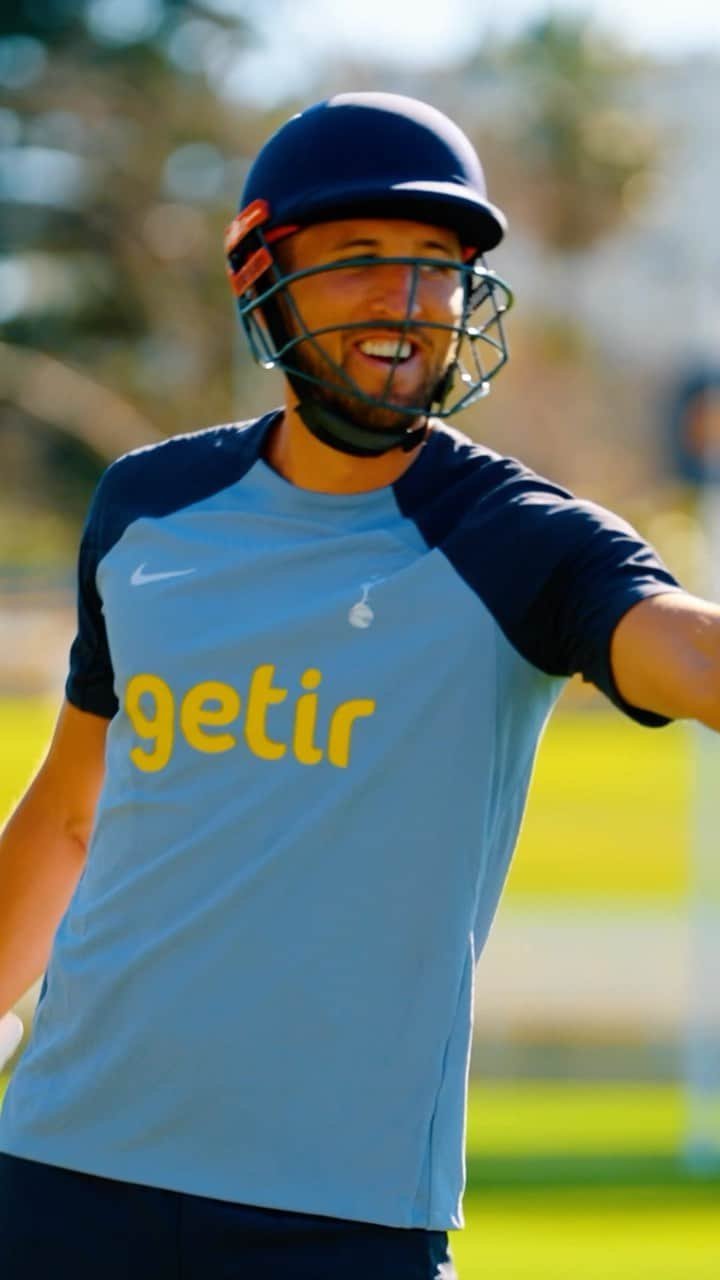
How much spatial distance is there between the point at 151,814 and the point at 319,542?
13.5 inches

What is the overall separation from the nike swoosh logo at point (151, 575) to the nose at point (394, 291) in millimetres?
353

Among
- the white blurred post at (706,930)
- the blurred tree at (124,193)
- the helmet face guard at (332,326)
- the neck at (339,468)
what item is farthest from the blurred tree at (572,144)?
the neck at (339,468)

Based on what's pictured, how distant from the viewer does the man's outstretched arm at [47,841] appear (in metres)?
2.96

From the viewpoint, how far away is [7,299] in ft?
121

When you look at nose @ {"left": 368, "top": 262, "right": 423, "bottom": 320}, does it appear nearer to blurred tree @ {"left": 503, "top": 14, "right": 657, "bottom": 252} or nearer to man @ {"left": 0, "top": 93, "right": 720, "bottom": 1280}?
man @ {"left": 0, "top": 93, "right": 720, "bottom": 1280}

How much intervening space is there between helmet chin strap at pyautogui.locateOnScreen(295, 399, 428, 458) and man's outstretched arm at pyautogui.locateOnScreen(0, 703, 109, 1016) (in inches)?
19.4

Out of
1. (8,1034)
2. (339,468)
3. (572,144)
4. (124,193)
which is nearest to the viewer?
(339,468)

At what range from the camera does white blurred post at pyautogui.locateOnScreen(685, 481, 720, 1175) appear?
26.0 feet

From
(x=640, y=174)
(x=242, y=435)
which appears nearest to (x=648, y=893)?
(x=242, y=435)

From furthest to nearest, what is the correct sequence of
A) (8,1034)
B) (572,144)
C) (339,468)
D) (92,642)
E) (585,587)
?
1. (572,144)
2. (8,1034)
3. (92,642)
4. (339,468)
5. (585,587)

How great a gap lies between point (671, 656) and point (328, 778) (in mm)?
412

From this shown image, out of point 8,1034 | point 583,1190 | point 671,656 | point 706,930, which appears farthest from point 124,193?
point 671,656

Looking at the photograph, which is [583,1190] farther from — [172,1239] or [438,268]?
[438,268]

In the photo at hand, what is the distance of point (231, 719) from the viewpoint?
256 centimetres
